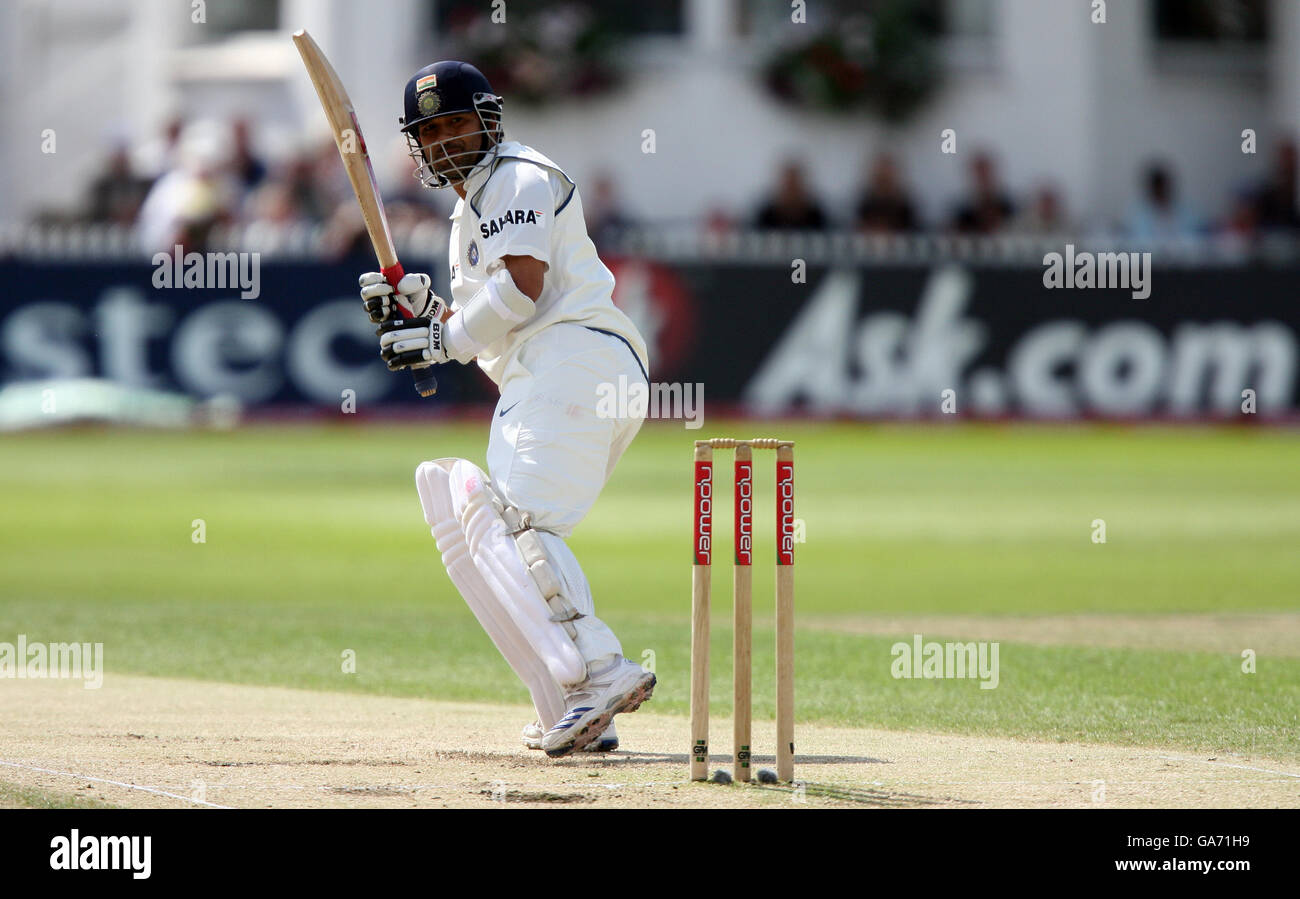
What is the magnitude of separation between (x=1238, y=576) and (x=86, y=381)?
39.8ft

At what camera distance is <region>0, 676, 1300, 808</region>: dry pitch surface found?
5484 millimetres

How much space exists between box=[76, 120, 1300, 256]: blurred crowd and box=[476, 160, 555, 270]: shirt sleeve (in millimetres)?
13714

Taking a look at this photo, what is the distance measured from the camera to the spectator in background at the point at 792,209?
21.0 m

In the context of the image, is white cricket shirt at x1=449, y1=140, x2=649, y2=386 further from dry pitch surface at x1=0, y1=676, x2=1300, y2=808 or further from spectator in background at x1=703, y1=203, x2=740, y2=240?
→ spectator in background at x1=703, y1=203, x2=740, y2=240

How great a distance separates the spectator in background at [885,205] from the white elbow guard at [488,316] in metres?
15.7

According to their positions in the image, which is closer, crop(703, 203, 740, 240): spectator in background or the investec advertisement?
the investec advertisement

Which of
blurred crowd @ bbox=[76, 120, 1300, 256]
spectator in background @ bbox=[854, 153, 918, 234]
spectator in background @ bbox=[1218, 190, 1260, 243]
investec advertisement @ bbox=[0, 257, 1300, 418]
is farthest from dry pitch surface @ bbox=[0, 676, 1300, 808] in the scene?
spectator in background @ bbox=[1218, 190, 1260, 243]

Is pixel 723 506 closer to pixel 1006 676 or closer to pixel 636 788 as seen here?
pixel 1006 676

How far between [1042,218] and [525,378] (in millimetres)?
16071

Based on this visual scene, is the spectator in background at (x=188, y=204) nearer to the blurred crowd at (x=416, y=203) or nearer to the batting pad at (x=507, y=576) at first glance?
the blurred crowd at (x=416, y=203)

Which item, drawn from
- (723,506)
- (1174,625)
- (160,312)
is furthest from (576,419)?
(160,312)

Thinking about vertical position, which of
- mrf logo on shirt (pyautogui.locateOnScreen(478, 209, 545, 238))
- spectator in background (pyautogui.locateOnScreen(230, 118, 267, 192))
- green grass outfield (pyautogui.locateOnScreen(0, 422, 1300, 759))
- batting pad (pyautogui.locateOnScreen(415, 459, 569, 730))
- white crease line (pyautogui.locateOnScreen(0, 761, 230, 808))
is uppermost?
spectator in background (pyautogui.locateOnScreen(230, 118, 267, 192))

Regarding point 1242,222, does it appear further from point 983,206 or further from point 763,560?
point 763,560

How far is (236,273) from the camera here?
19578 mm
